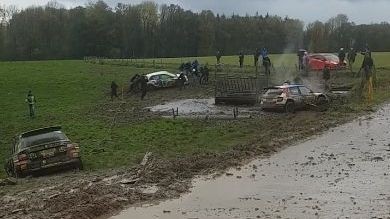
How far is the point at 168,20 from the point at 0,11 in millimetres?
34636

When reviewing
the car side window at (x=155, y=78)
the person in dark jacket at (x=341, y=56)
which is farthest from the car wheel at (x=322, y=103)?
the person in dark jacket at (x=341, y=56)

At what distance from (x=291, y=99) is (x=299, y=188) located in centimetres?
1400

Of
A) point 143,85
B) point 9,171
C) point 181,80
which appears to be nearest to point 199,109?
point 143,85

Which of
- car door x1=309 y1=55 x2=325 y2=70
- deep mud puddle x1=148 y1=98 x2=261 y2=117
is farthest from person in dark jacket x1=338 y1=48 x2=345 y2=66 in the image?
deep mud puddle x1=148 y1=98 x2=261 y2=117

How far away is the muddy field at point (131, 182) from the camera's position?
10688 mm

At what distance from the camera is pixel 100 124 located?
25297mm

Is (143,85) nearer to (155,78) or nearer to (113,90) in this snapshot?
(113,90)

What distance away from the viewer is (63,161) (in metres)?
16.0

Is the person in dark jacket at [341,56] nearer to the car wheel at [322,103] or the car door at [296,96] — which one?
the car wheel at [322,103]

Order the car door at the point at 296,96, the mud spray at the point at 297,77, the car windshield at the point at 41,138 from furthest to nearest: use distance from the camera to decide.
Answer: the mud spray at the point at 297,77
the car door at the point at 296,96
the car windshield at the point at 41,138

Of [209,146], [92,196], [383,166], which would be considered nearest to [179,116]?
[209,146]

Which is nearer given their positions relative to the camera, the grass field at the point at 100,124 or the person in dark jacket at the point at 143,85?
the grass field at the point at 100,124

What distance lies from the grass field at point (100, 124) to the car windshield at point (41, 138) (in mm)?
1231

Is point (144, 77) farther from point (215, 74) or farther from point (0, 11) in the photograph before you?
point (0, 11)
